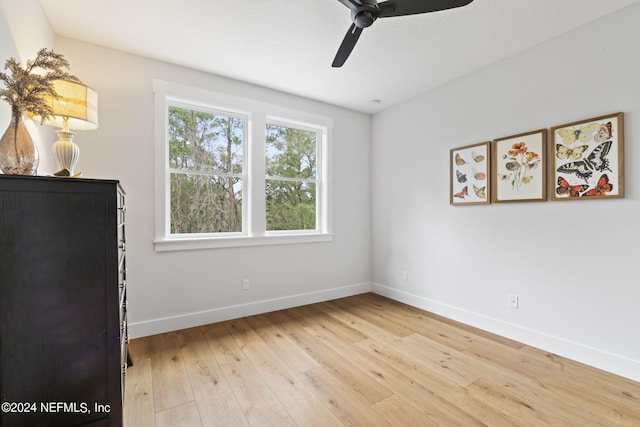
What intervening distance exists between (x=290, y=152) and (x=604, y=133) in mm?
2965

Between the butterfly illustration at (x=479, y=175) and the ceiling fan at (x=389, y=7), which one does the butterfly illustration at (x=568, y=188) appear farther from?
the ceiling fan at (x=389, y=7)

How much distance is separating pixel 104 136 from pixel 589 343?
4.36 m

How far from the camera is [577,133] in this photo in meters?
2.29

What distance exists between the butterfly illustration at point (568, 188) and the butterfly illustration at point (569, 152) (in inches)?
6.8

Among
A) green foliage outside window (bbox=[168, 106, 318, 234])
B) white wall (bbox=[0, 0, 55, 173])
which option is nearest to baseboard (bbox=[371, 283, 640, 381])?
green foliage outside window (bbox=[168, 106, 318, 234])

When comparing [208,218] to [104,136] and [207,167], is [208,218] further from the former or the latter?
[104,136]

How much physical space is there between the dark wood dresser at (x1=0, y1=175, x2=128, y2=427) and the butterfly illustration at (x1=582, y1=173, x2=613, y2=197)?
10.3ft

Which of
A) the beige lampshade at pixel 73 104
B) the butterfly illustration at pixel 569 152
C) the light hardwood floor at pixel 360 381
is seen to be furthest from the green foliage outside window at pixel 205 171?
the butterfly illustration at pixel 569 152

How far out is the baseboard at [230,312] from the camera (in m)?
2.70

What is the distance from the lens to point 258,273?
3316 millimetres

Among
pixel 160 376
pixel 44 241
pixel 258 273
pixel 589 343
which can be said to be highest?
pixel 44 241

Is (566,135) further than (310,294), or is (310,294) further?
(310,294)

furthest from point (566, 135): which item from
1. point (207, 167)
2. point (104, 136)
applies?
point (104, 136)

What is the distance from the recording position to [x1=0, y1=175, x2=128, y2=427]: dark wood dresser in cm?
106
